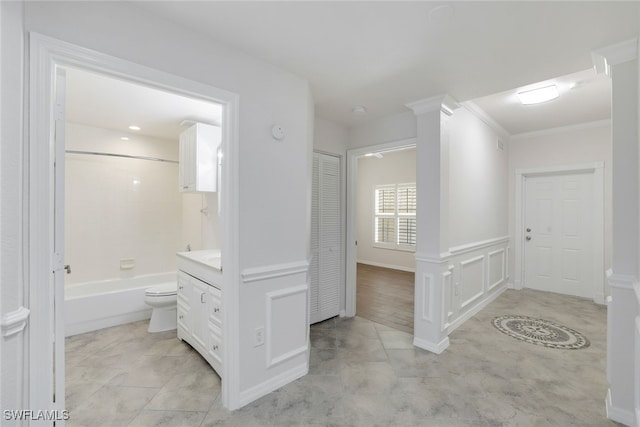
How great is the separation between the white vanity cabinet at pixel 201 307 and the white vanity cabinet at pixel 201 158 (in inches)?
32.3

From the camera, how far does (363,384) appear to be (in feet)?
6.98

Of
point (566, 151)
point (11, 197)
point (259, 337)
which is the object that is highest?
point (566, 151)

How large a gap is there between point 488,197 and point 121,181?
16.7ft

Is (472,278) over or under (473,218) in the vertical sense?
under

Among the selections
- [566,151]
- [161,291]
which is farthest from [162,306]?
[566,151]

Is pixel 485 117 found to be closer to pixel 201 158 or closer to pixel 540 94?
pixel 540 94

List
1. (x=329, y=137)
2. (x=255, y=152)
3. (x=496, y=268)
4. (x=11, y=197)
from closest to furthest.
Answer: (x=11, y=197)
(x=255, y=152)
(x=329, y=137)
(x=496, y=268)

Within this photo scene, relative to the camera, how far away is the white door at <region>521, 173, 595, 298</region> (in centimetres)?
417

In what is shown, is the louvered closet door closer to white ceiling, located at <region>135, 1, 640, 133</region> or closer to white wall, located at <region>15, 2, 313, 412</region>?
white wall, located at <region>15, 2, 313, 412</region>

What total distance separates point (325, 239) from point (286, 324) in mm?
1315

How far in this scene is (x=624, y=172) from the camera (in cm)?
177

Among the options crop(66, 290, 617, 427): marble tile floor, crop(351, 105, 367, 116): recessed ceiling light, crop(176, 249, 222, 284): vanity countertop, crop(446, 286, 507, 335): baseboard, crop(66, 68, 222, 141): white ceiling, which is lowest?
crop(66, 290, 617, 427): marble tile floor

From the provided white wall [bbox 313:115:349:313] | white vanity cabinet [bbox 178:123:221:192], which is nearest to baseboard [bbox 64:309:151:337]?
white vanity cabinet [bbox 178:123:221:192]

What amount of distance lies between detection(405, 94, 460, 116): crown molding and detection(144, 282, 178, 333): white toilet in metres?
3.14
